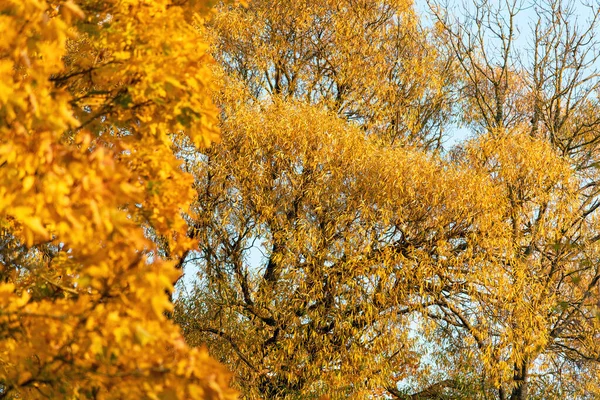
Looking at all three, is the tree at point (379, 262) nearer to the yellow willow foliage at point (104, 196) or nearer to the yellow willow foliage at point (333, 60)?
the yellow willow foliage at point (333, 60)

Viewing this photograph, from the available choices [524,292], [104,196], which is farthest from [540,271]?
[104,196]

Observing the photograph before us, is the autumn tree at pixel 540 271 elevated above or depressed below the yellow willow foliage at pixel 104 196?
above

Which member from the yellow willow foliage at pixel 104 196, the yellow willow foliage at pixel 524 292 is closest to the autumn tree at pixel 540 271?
the yellow willow foliage at pixel 524 292

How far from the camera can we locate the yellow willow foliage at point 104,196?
3.05 metres

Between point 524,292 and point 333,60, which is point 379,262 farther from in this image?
point 333,60

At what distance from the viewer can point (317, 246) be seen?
1034 centimetres

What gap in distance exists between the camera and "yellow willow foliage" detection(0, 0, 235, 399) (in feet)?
10.0

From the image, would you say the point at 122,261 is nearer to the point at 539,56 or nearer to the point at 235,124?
the point at 235,124

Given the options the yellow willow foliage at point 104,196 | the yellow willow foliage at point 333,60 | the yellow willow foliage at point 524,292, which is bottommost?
the yellow willow foliage at point 104,196

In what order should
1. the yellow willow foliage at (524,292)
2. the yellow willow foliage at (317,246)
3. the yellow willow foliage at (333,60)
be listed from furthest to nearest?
the yellow willow foliage at (333,60)
the yellow willow foliage at (524,292)
the yellow willow foliage at (317,246)

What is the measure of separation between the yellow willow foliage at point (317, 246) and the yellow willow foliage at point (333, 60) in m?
2.86

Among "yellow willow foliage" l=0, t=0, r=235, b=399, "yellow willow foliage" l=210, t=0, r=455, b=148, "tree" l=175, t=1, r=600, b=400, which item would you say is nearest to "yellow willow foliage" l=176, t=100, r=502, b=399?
"tree" l=175, t=1, r=600, b=400

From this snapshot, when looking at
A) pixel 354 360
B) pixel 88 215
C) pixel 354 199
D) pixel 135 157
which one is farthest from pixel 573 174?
pixel 88 215

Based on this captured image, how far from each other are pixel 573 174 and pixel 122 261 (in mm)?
10525
